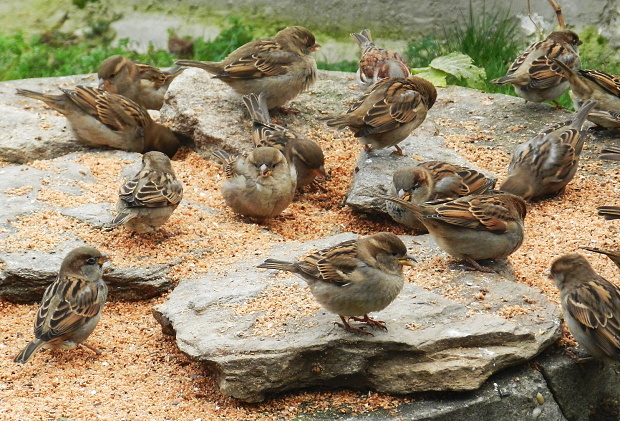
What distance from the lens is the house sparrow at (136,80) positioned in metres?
9.62

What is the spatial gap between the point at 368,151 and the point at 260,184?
1.36 m

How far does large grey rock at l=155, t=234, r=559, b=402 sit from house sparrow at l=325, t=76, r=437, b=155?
251 cm

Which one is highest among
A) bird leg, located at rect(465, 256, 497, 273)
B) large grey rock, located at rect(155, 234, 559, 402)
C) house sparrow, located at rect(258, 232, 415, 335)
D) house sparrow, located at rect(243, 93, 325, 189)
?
house sparrow, located at rect(258, 232, 415, 335)

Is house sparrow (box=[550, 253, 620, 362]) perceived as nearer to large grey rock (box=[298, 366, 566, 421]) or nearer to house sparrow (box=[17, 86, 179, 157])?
large grey rock (box=[298, 366, 566, 421])

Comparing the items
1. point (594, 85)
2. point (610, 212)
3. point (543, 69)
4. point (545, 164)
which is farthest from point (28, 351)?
point (594, 85)

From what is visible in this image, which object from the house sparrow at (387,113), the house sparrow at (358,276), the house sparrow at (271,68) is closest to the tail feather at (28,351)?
the house sparrow at (358,276)

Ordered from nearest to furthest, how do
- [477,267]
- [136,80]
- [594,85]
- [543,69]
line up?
[477,267], [594,85], [543,69], [136,80]

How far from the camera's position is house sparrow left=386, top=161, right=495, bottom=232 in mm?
7199

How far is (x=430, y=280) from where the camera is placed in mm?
6062

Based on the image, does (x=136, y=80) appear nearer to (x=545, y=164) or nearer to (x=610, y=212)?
(x=545, y=164)

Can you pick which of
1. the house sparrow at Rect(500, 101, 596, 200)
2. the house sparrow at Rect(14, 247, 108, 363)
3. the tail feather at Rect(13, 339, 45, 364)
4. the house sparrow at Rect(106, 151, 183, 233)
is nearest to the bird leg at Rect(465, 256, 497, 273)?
the house sparrow at Rect(500, 101, 596, 200)

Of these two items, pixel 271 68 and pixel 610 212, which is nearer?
pixel 610 212

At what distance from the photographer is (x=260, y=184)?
7367mm

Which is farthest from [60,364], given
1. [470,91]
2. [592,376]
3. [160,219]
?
[470,91]
